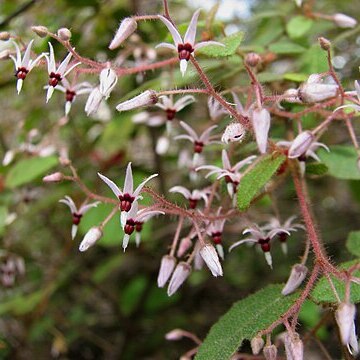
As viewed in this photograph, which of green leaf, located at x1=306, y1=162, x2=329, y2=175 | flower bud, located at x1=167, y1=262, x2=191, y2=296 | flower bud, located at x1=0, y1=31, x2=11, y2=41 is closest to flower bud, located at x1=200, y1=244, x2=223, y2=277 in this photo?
flower bud, located at x1=167, y1=262, x2=191, y2=296

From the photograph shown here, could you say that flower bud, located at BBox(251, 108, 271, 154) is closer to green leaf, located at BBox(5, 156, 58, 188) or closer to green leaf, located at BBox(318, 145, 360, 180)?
green leaf, located at BBox(318, 145, 360, 180)

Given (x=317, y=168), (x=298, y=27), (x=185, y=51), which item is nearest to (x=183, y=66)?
(x=185, y=51)

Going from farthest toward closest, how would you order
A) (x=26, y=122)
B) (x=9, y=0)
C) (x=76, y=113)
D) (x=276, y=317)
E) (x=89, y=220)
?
(x=76, y=113), (x=9, y=0), (x=26, y=122), (x=89, y=220), (x=276, y=317)

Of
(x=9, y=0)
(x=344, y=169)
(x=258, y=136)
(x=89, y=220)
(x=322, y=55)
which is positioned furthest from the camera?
(x=9, y=0)

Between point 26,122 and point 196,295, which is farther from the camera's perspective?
point 196,295

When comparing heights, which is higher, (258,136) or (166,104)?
(258,136)

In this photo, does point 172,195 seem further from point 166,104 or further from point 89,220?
point 166,104

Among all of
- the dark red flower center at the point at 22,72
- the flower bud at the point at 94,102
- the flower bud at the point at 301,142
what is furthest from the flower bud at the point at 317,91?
the dark red flower center at the point at 22,72

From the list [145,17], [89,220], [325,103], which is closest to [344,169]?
[325,103]
